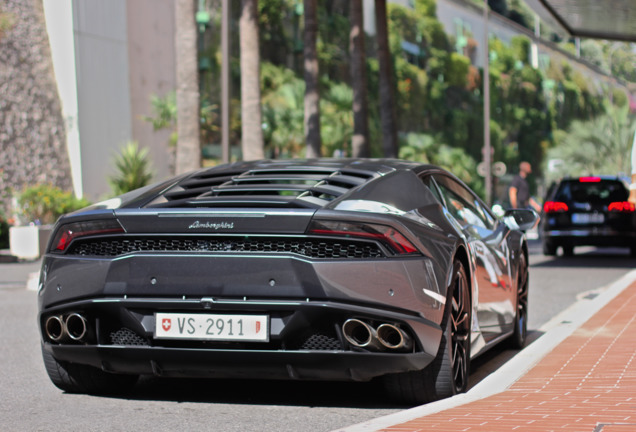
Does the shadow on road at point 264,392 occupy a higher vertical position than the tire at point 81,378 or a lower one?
lower

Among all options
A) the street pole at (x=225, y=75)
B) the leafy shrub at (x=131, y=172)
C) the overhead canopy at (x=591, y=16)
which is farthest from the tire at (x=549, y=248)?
the leafy shrub at (x=131, y=172)

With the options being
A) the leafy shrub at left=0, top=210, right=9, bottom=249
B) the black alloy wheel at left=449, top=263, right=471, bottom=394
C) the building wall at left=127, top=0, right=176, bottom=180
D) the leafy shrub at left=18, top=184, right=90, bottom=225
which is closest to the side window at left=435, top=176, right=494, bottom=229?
the black alloy wheel at left=449, top=263, right=471, bottom=394

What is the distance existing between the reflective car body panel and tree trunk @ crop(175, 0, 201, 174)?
16.1 m

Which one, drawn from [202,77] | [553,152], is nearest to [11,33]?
[202,77]

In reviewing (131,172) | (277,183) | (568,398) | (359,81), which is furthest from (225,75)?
(568,398)

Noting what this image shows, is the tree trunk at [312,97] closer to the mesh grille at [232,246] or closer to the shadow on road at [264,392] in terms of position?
the shadow on road at [264,392]

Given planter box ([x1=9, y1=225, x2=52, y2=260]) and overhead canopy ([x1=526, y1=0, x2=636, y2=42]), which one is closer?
planter box ([x1=9, y1=225, x2=52, y2=260])

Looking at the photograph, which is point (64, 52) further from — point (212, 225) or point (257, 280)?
point (257, 280)

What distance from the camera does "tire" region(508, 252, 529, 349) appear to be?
7.98 metres

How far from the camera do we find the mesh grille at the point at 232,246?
17.4 feet

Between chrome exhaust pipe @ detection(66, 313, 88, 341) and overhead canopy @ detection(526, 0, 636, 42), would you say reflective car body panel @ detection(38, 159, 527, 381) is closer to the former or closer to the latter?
chrome exhaust pipe @ detection(66, 313, 88, 341)

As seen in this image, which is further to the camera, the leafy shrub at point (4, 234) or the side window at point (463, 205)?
the leafy shrub at point (4, 234)

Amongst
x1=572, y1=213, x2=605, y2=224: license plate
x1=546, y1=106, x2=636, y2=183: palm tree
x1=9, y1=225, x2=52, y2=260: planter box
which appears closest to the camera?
x1=572, y1=213, x2=605, y2=224: license plate

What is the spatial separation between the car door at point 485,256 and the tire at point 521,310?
0.34 meters
